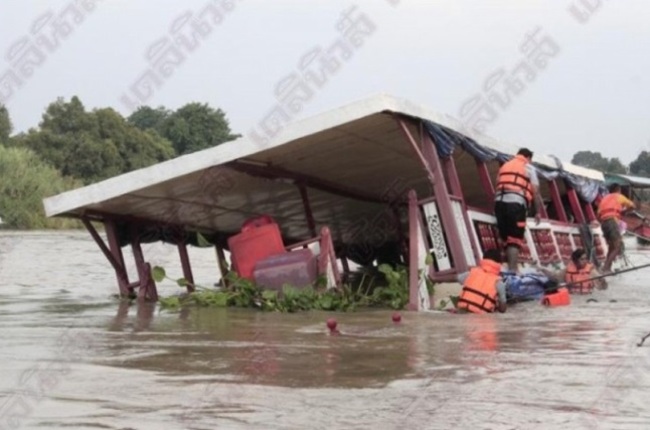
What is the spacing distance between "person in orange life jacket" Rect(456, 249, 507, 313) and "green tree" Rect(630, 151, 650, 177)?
71283 mm

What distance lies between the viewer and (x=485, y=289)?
1138 centimetres

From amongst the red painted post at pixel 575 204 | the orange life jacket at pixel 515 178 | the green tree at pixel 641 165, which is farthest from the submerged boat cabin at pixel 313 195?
the green tree at pixel 641 165

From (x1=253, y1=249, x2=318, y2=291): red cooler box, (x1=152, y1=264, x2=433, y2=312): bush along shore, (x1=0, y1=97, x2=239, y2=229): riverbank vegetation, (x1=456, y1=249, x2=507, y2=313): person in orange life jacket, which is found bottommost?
(x1=456, y1=249, x2=507, y2=313): person in orange life jacket

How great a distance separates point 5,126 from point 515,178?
5143 cm

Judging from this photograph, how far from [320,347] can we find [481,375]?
6.02 ft

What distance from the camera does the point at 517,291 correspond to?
12289mm

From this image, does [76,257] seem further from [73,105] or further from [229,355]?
[73,105]

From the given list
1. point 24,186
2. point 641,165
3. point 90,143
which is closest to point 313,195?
point 24,186

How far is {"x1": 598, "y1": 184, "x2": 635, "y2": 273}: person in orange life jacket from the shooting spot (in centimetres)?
1853

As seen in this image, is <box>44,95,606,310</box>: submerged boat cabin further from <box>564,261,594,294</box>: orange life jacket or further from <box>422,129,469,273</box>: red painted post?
<box>564,261,594,294</box>: orange life jacket

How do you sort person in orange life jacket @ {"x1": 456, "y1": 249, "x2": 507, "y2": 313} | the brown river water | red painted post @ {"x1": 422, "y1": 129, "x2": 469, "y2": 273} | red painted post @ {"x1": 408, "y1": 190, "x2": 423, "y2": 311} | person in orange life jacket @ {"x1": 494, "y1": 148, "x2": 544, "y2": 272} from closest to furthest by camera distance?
1. the brown river water
2. person in orange life jacket @ {"x1": 456, "y1": 249, "x2": 507, "y2": 313}
3. red painted post @ {"x1": 408, "y1": 190, "x2": 423, "y2": 311}
4. red painted post @ {"x1": 422, "y1": 129, "x2": 469, "y2": 273}
5. person in orange life jacket @ {"x1": 494, "y1": 148, "x2": 544, "y2": 272}

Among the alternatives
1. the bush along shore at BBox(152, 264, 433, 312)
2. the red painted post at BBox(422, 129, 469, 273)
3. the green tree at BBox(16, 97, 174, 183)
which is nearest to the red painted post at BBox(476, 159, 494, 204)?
the bush along shore at BBox(152, 264, 433, 312)

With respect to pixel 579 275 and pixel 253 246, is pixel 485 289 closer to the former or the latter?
pixel 253 246

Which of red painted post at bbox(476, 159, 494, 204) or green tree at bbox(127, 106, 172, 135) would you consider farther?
green tree at bbox(127, 106, 172, 135)
